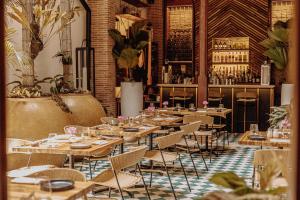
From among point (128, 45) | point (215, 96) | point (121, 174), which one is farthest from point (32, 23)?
point (215, 96)

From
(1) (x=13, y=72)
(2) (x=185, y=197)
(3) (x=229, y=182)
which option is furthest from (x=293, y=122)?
(1) (x=13, y=72)

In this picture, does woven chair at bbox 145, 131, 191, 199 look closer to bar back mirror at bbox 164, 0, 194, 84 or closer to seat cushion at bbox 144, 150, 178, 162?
seat cushion at bbox 144, 150, 178, 162

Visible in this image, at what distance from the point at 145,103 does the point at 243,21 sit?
4231 millimetres

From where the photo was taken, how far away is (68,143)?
17.6ft

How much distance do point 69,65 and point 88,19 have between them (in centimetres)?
198

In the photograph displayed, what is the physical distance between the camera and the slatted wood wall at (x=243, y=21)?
579 inches

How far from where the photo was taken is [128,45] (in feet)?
39.0

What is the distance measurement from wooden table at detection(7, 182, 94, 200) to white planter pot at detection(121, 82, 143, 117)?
8.48m

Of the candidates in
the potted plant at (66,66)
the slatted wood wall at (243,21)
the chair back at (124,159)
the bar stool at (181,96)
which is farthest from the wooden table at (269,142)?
the slatted wood wall at (243,21)

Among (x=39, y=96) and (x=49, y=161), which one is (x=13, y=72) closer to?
(x=39, y=96)

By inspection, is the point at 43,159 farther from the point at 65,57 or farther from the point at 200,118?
the point at 65,57

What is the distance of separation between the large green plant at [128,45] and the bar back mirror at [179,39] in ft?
11.6

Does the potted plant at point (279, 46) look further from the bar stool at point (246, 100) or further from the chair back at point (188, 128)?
the chair back at point (188, 128)

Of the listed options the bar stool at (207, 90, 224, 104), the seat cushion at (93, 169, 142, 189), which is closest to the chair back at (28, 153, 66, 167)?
the seat cushion at (93, 169, 142, 189)
